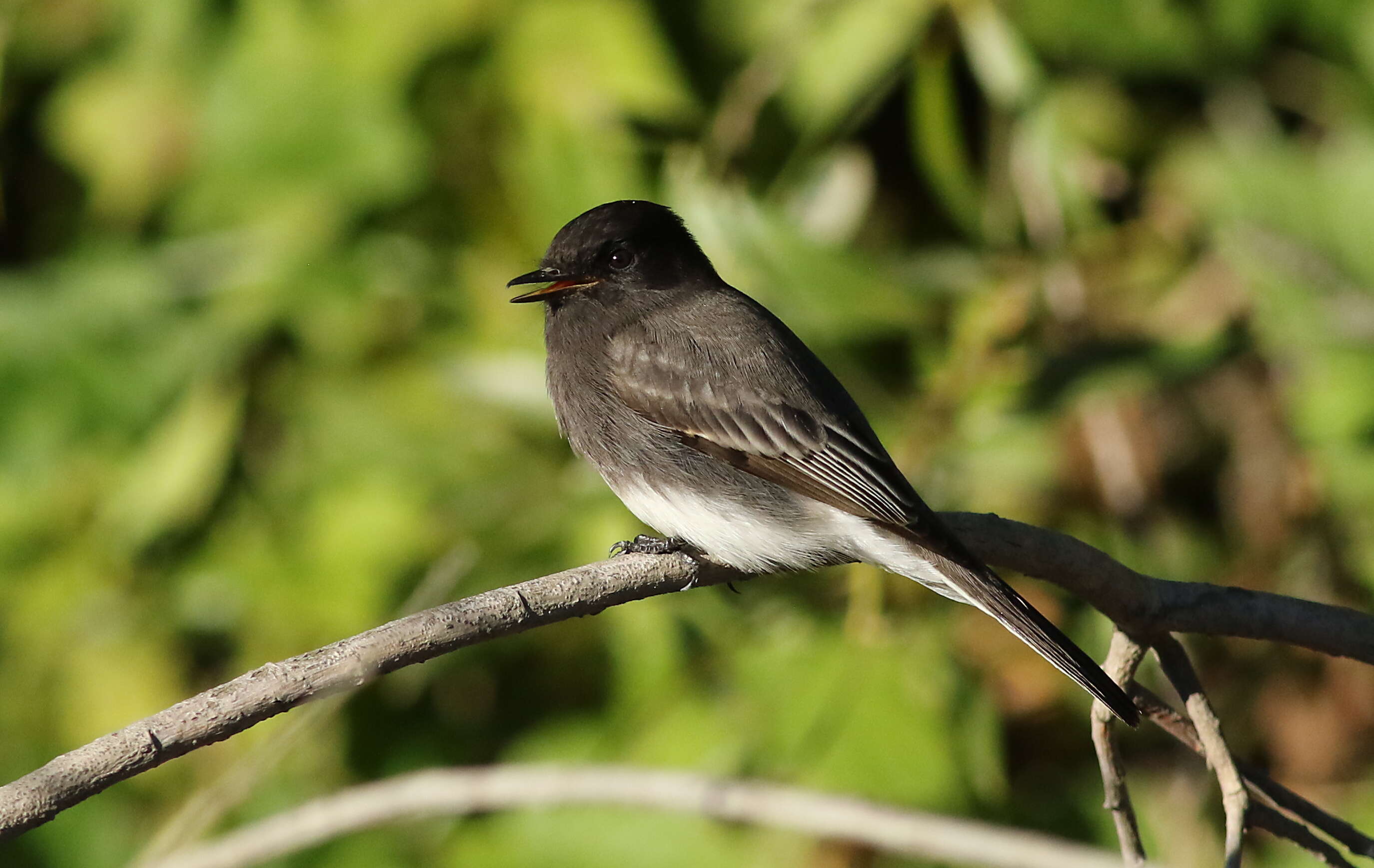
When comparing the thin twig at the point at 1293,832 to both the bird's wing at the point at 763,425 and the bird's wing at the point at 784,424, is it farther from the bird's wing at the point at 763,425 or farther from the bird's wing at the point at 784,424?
the bird's wing at the point at 763,425

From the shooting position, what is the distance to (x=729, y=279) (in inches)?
149

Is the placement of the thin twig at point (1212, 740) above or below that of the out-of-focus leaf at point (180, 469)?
below

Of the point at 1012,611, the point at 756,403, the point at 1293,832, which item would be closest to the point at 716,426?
the point at 756,403

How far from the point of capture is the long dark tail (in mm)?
2285

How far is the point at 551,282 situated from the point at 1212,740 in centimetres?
180

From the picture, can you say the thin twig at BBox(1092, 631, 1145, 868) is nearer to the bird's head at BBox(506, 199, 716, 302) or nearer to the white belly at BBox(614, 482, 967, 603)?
the white belly at BBox(614, 482, 967, 603)

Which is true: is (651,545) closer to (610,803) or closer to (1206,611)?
(610,803)

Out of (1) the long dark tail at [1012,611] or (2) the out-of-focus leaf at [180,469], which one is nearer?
(1) the long dark tail at [1012,611]

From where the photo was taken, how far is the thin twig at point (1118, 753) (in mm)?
2074

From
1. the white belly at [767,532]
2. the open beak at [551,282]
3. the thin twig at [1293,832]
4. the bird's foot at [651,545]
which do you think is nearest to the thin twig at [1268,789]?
the thin twig at [1293,832]

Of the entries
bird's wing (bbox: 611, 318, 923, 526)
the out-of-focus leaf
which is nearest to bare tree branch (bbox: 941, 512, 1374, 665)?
bird's wing (bbox: 611, 318, 923, 526)

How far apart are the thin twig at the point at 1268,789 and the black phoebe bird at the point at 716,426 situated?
24 centimetres

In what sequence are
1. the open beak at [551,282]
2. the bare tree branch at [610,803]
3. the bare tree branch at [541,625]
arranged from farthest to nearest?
the open beak at [551,282] → the bare tree branch at [610,803] → the bare tree branch at [541,625]

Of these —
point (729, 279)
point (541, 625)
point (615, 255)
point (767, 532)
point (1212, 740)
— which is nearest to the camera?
Result: point (541, 625)
